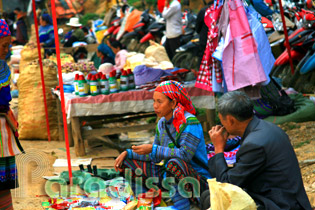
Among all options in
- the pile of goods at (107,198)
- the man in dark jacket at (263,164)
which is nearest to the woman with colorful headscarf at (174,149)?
the pile of goods at (107,198)

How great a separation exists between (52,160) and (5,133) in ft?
6.81

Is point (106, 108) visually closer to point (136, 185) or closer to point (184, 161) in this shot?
point (136, 185)

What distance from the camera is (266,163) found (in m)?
2.58

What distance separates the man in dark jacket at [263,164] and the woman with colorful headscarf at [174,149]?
81cm

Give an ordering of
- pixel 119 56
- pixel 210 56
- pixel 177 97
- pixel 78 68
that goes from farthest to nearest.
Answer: pixel 119 56, pixel 78 68, pixel 210 56, pixel 177 97

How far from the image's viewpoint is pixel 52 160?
17.4ft

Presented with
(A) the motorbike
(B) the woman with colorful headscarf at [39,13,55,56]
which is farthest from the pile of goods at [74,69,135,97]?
(B) the woman with colorful headscarf at [39,13,55,56]

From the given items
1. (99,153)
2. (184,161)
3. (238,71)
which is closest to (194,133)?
(184,161)

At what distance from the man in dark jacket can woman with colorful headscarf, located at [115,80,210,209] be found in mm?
808

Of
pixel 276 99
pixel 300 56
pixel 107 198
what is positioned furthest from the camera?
pixel 300 56

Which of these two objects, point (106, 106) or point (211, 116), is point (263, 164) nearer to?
point (106, 106)

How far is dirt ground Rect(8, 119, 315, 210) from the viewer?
4.21 m

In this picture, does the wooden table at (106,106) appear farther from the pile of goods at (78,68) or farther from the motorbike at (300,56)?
the motorbike at (300,56)

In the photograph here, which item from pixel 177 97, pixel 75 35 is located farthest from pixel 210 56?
pixel 75 35
